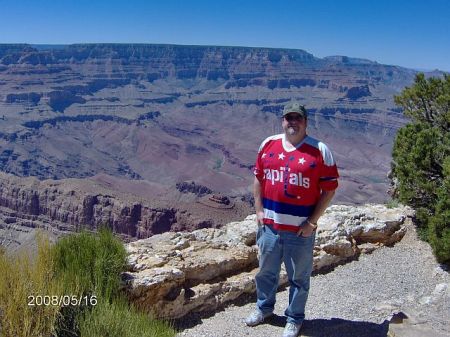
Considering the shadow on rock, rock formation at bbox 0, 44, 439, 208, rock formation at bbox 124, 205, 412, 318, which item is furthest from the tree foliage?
rock formation at bbox 0, 44, 439, 208

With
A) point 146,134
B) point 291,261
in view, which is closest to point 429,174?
point 291,261

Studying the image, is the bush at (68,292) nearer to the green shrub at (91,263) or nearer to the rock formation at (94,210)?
the green shrub at (91,263)

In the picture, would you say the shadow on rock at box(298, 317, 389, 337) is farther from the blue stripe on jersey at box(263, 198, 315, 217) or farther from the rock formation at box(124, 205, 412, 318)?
the blue stripe on jersey at box(263, 198, 315, 217)

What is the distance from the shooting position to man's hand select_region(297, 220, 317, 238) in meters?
4.59

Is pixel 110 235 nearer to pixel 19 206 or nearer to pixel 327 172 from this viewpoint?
pixel 327 172

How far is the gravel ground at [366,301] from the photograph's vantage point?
5.10 meters

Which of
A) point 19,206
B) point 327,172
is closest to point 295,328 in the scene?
point 327,172

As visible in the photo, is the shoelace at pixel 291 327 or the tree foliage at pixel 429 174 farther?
the tree foliage at pixel 429 174

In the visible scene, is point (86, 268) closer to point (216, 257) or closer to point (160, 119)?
point (216, 257)

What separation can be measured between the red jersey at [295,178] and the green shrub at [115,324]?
148 cm

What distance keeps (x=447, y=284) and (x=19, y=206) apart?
62582mm

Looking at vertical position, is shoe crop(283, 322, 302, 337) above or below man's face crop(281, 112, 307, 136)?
below
